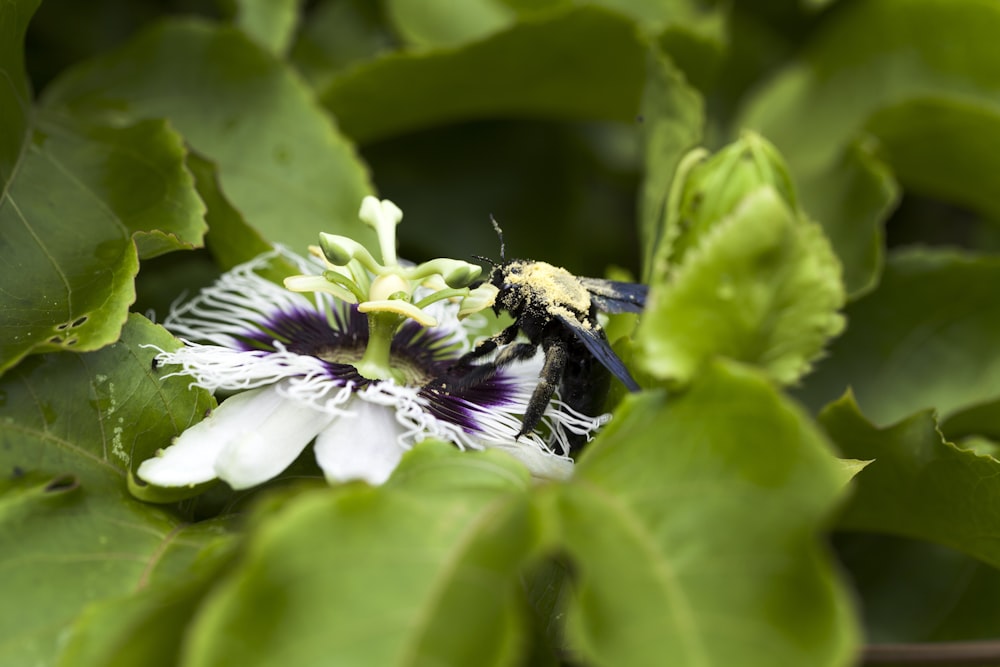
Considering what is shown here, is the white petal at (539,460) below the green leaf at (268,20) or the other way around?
below

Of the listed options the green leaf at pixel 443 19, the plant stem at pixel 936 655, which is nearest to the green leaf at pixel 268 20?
the green leaf at pixel 443 19

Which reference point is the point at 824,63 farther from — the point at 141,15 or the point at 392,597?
the point at 392,597

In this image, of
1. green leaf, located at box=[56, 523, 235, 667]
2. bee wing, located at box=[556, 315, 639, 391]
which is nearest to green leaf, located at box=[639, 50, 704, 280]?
bee wing, located at box=[556, 315, 639, 391]

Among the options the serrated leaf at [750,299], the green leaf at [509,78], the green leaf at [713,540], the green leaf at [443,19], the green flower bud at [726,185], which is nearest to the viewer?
the green leaf at [713,540]

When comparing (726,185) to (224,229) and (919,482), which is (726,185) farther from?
(224,229)

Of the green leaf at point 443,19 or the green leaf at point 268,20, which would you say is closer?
the green leaf at point 268,20

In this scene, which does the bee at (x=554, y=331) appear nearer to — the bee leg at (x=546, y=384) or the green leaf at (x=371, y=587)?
the bee leg at (x=546, y=384)

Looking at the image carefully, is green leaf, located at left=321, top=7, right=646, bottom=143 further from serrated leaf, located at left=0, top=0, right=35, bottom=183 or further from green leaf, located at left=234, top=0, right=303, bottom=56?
serrated leaf, located at left=0, top=0, right=35, bottom=183

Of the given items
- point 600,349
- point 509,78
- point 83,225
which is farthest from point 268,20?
point 600,349
